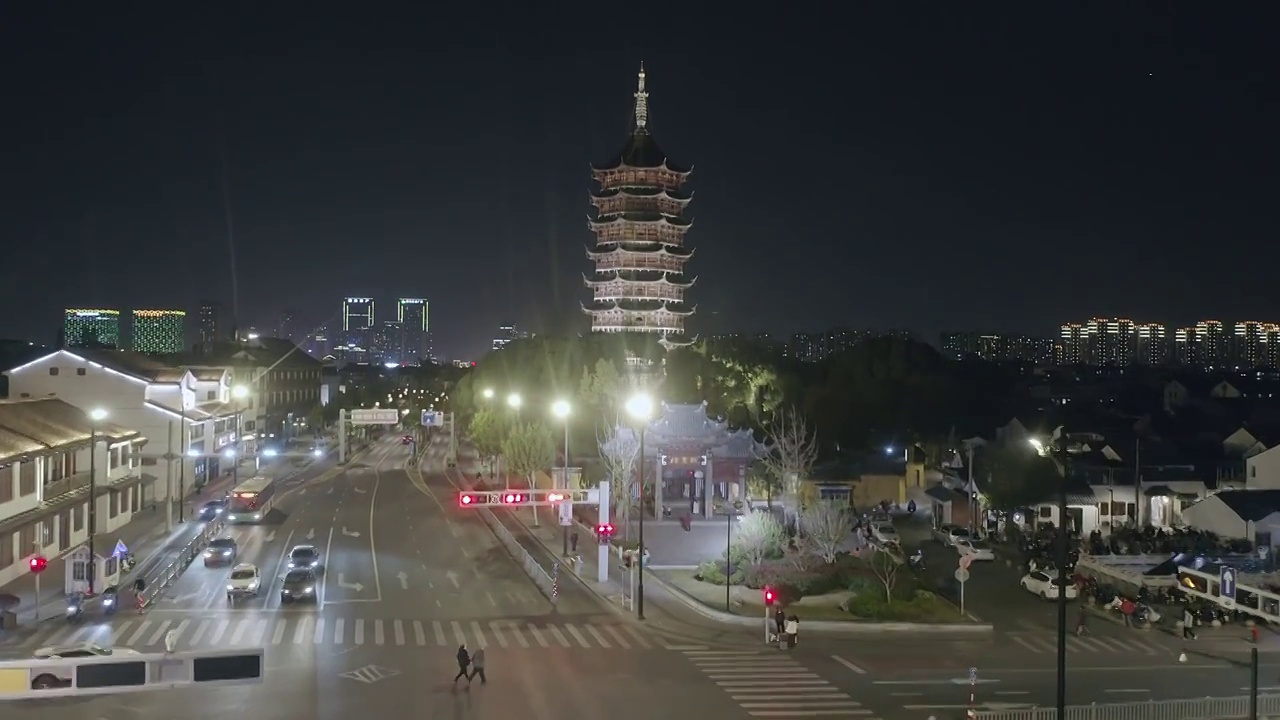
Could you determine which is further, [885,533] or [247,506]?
[247,506]

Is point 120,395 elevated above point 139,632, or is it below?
above

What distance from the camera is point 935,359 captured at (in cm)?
10169

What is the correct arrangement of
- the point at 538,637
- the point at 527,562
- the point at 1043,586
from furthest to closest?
the point at 527,562 < the point at 1043,586 < the point at 538,637

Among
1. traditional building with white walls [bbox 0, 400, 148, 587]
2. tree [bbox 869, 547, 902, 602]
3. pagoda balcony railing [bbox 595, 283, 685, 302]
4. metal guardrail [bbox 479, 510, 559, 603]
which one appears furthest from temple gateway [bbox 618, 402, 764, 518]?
pagoda balcony railing [bbox 595, 283, 685, 302]

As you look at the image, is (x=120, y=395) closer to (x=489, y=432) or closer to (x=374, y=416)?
(x=489, y=432)

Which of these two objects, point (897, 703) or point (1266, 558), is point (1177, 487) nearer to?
point (1266, 558)

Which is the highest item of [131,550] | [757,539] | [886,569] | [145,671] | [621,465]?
[621,465]

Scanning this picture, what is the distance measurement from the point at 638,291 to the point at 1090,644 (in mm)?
68986

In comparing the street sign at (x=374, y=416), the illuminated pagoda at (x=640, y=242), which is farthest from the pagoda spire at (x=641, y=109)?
the street sign at (x=374, y=416)

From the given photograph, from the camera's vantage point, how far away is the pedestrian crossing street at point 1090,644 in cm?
2606

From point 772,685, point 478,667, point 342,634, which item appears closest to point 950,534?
point 772,685

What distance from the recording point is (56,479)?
37844 millimetres

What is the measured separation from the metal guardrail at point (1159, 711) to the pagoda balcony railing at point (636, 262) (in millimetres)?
75247

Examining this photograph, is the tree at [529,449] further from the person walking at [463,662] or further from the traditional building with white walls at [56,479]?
the person walking at [463,662]
